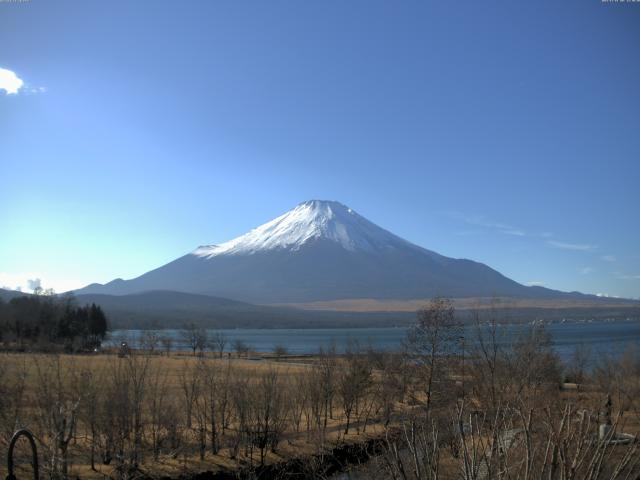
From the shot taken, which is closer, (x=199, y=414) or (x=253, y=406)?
(x=199, y=414)

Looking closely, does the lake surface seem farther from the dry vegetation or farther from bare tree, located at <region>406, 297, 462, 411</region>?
the dry vegetation

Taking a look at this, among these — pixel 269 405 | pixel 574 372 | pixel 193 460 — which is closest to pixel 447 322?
pixel 269 405

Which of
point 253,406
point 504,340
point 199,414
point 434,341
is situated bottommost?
point 199,414

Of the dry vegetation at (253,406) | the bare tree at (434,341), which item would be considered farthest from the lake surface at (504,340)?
the dry vegetation at (253,406)

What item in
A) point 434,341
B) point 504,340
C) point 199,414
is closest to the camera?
point 199,414

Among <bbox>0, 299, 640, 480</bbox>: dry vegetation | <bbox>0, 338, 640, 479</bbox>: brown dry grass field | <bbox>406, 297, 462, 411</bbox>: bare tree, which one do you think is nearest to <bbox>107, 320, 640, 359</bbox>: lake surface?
<bbox>406, 297, 462, 411</bbox>: bare tree

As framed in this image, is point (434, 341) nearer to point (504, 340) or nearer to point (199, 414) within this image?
point (504, 340)

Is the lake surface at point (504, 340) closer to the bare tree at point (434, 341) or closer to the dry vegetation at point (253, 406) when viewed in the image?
the bare tree at point (434, 341)

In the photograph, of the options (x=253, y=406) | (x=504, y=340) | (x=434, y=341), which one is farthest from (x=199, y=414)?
(x=504, y=340)

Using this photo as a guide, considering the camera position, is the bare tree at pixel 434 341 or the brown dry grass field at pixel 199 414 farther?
the bare tree at pixel 434 341

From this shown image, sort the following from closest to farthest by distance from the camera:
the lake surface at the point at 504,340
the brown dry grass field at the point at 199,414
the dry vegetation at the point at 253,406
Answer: the dry vegetation at the point at 253,406
the brown dry grass field at the point at 199,414
the lake surface at the point at 504,340

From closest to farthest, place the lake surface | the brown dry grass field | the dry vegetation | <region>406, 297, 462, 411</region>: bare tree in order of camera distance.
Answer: the dry vegetation
the brown dry grass field
<region>406, 297, 462, 411</region>: bare tree
the lake surface

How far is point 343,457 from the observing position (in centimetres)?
2327

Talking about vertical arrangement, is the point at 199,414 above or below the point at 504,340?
below
